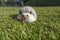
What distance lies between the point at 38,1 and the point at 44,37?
18828 millimetres

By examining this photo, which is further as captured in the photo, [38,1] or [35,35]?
[38,1]

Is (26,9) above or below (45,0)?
above

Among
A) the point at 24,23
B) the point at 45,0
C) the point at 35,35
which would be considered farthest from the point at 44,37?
the point at 45,0

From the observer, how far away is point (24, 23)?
7078 mm

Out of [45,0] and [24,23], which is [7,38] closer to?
[24,23]

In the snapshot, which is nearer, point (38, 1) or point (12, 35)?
point (12, 35)

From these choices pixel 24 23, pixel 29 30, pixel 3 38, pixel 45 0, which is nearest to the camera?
pixel 3 38

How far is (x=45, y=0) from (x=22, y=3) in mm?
2800

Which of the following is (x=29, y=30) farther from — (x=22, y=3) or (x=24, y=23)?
(x=22, y=3)

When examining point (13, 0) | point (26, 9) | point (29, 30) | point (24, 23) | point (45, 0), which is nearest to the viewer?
point (29, 30)

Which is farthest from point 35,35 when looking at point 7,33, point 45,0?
point 45,0

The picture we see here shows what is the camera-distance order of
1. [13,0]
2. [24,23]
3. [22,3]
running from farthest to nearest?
1. [13,0]
2. [22,3]
3. [24,23]

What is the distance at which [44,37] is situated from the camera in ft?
18.9

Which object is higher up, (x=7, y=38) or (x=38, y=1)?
(x=7, y=38)
